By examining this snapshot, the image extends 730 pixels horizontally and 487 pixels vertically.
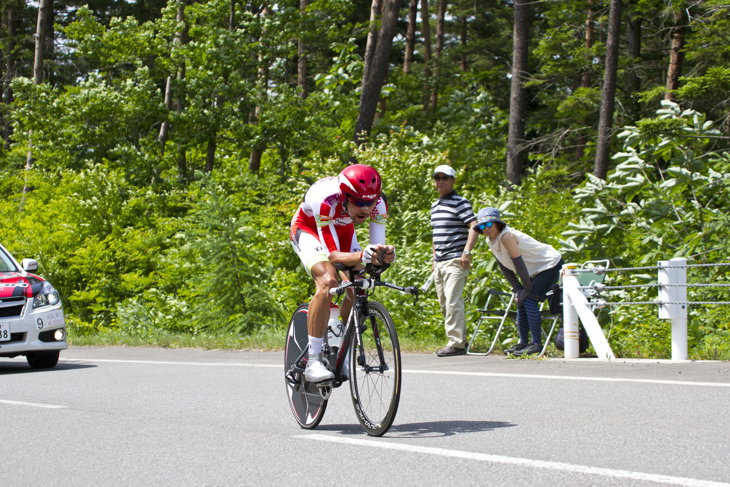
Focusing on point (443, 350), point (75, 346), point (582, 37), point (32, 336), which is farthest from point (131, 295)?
point (582, 37)

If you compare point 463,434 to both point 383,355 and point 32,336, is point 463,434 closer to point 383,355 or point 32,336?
point 383,355

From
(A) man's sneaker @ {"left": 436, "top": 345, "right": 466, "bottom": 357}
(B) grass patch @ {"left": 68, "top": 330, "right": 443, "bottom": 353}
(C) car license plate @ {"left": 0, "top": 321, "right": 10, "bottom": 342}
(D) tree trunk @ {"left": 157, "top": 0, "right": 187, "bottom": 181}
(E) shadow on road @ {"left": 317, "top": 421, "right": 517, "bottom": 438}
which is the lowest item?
(B) grass patch @ {"left": 68, "top": 330, "right": 443, "bottom": 353}

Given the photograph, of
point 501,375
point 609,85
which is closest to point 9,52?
point 609,85

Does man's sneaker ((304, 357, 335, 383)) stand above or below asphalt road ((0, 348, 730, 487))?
above

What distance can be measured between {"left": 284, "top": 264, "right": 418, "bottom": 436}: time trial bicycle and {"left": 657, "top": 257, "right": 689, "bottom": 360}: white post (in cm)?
495

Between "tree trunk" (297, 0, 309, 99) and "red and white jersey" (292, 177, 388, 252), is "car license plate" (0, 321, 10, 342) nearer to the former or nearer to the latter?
"red and white jersey" (292, 177, 388, 252)

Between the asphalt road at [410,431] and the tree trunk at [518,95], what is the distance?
13.8 meters

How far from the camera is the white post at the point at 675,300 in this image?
→ 33.3 ft

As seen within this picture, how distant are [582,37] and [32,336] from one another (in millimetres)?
23343

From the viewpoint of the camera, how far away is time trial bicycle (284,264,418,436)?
5906 millimetres

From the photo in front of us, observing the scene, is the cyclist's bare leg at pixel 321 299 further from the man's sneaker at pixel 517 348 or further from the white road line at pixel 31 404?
the man's sneaker at pixel 517 348

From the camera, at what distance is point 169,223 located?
68.2 feet

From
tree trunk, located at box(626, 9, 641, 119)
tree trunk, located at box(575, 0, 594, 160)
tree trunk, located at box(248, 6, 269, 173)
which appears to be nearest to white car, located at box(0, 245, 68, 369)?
tree trunk, located at box(248, 6, 269, 173)

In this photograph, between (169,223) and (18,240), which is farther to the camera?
(18,240)
